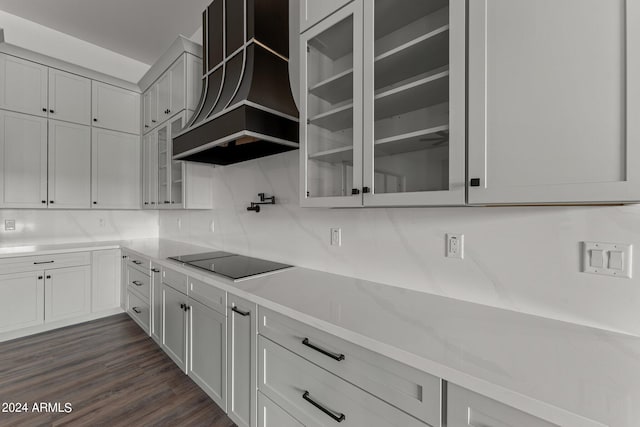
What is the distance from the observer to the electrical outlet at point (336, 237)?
5.57 ft

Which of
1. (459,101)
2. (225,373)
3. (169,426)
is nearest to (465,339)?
(459,101)

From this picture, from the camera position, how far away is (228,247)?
257 cm

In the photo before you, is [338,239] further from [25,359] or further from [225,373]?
[25,359]

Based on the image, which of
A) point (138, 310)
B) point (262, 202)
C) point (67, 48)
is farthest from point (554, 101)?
point (67, 48)

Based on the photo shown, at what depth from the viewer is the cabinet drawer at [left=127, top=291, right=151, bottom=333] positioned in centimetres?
255

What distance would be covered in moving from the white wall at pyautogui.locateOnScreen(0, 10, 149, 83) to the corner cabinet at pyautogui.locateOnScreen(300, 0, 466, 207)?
3272 millimetres

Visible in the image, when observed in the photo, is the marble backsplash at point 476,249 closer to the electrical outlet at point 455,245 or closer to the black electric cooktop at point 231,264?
the electrical outlet at point 455,245

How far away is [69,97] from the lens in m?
2.96

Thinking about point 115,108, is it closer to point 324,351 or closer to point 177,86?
point 177,86

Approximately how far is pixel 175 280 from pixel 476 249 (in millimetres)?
1965

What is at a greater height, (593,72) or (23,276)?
(593,72)

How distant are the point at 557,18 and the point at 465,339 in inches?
39.0

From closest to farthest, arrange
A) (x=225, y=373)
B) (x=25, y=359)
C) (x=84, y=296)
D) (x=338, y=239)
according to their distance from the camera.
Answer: (x=225, y=373) → (x=338, y=239) → (x=25, y=359) → (x=84, y=296)

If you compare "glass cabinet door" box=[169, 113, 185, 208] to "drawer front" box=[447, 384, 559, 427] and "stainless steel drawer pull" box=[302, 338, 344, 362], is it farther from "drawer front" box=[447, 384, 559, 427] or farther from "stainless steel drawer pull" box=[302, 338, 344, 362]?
"drawer front" box=[447, 384, 559, 427]
